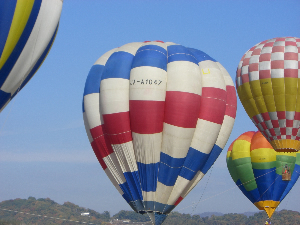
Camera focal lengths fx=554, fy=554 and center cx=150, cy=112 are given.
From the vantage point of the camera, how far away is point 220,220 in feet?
356

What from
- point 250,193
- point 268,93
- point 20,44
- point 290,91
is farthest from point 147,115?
point 250,193

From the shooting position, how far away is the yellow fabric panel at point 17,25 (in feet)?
40.7

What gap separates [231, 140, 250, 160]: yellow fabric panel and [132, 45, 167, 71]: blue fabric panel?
11289 mm

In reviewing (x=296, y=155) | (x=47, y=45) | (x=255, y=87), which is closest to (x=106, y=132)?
(x=47, y=45)

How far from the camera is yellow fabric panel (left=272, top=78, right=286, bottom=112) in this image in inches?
899

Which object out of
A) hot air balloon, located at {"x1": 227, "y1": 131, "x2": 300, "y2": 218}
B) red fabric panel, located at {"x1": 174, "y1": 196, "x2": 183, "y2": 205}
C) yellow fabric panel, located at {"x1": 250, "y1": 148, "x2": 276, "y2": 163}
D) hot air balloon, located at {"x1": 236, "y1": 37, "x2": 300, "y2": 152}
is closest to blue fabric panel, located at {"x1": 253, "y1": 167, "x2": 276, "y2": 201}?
hot air balloon, located at {"x1": 227, "y1": 131, "x2": 300, "y2": 218}

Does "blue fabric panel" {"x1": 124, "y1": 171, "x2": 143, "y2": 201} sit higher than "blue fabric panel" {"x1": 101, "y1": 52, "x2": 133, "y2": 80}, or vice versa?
"blue fabric panel" {"x1": 101, "y1": 52, "x2": 133, "y2": 80}

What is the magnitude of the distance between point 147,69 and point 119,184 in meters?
3.64

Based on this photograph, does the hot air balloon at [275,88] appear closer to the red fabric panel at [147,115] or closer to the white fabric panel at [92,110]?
the red fabric panel at [147,115]

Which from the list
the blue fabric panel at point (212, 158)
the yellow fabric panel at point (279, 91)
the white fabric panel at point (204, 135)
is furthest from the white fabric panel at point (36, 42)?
the yellow fabric panel at point (279, 91)

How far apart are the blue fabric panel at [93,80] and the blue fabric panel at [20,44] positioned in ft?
14.5

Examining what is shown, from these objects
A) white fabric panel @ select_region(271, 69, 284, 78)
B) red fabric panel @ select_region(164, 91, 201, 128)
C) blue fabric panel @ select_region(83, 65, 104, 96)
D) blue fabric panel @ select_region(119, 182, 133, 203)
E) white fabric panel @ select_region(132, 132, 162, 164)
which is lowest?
blue fabric panel @ select_region(119, 182, 133, 203)

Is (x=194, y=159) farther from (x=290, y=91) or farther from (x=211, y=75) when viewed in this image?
(x=290, y=91)

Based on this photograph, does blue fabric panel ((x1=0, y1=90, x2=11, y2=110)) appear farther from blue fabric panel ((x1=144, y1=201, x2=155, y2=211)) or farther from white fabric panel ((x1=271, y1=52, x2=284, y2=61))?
white fabric panel ((x1=271, y1=52, x2=284, y2=61))
